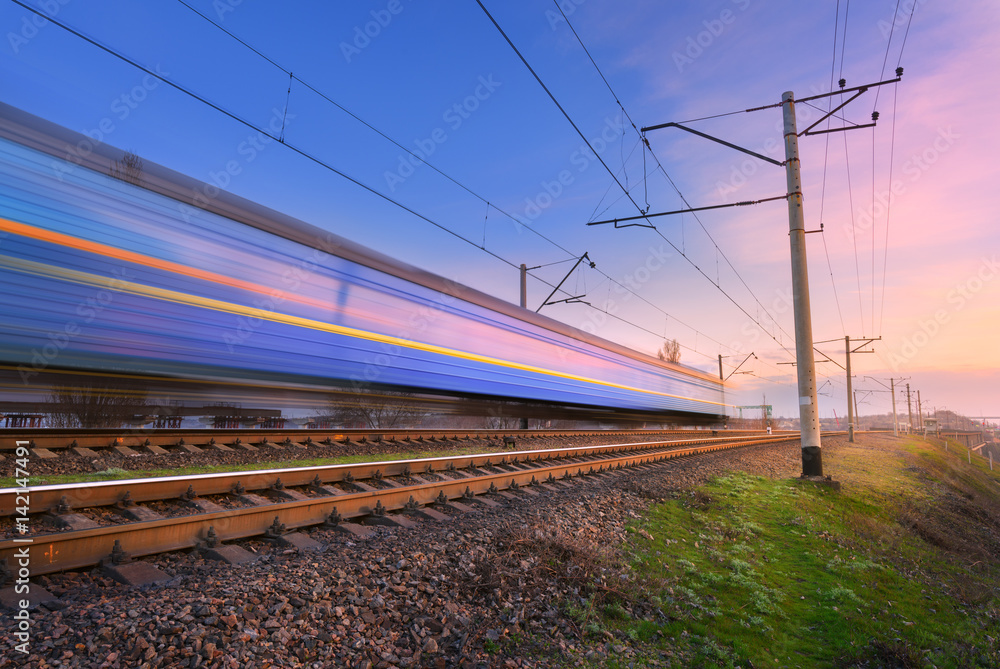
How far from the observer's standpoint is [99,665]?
239 cm

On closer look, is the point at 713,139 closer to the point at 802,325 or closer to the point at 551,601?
the point at 802,325

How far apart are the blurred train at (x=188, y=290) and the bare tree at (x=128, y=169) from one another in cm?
5

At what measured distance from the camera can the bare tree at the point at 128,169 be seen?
220 inches

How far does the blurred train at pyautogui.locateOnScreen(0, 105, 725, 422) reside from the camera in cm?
489

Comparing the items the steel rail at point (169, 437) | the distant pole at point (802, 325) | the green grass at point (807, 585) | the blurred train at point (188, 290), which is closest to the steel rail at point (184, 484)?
the blurred train at point (188, 290)

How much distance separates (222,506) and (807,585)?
5.90 metres

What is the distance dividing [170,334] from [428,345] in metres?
4.42

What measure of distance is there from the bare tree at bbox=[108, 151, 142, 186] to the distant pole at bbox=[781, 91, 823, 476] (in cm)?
1214

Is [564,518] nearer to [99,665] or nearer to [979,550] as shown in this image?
[99,665]

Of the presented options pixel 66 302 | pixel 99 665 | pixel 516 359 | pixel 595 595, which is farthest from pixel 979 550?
pixel 66 302

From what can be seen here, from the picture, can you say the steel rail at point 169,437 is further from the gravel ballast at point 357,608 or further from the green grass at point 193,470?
the gravel ballast at point 357,608

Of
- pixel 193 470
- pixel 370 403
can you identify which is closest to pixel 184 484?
pixel 193 470

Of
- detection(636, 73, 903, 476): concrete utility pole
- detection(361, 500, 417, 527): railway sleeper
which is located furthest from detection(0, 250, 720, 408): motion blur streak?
detection(636, 73, 903, 476): concrete utility pole

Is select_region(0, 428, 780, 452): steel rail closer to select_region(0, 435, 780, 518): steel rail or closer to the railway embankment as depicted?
select_region(0, 435, 780, 518): steel rail
